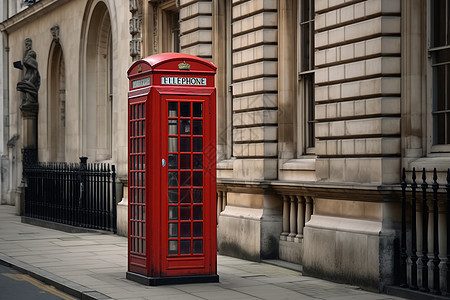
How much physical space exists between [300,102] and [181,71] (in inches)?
121

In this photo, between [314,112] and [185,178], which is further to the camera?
[314,112]

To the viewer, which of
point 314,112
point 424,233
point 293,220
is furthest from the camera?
point 293,220

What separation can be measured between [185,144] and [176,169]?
35 cm

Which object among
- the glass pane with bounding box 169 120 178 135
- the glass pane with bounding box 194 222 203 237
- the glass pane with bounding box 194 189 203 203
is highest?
the glass pane with bounding box 169 120 178 135

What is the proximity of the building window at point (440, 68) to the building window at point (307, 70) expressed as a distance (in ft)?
10.0

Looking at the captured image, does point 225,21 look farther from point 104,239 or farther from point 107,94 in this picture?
point 107,94

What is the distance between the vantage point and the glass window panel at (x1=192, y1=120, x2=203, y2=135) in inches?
429

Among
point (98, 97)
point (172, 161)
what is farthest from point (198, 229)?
point (98, 97)

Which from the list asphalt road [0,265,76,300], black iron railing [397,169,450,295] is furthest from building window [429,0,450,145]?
asphalt road [0,265,76,300]

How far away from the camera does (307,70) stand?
13219 mm

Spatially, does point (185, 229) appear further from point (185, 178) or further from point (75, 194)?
point (75, 194)

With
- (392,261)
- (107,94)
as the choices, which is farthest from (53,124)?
(392,261)

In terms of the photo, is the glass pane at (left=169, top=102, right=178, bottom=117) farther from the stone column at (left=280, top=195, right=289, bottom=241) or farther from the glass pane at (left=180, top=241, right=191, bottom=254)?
the stone column at (left=280, top=195, right=289, bottom=241)

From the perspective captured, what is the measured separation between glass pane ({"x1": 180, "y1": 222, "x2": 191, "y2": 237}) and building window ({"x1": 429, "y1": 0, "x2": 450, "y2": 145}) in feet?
10.9
